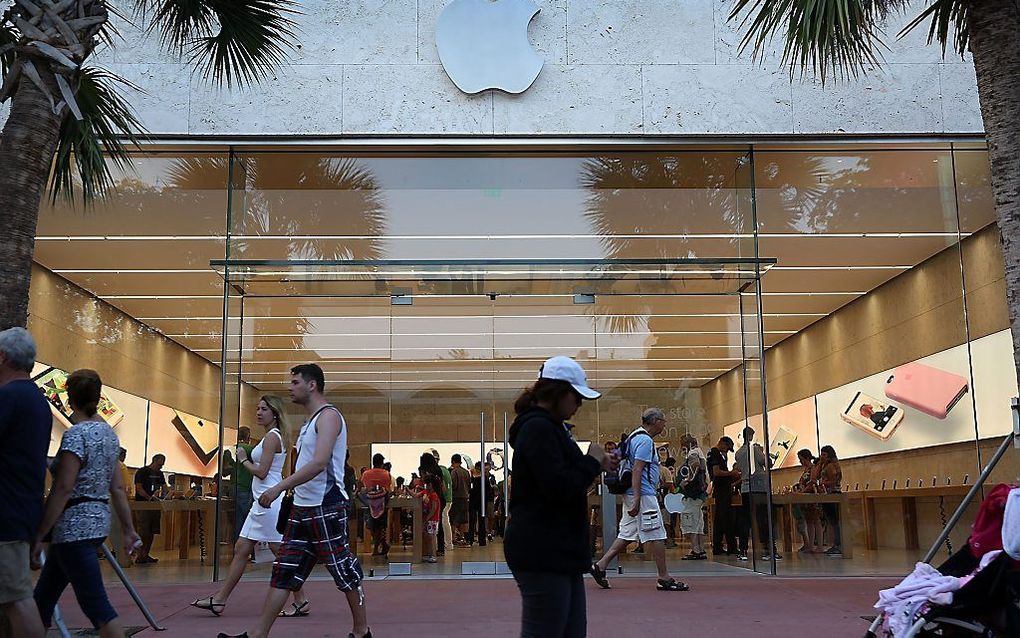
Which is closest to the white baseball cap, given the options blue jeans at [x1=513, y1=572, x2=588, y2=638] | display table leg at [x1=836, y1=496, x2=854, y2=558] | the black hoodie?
the black hoodie

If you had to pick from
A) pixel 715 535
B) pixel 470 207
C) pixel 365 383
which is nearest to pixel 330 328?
pixel 365 383

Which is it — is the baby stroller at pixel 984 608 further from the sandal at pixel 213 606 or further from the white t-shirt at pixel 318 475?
the sandal at pixel 213 606

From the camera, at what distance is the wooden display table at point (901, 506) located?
39.3 ft

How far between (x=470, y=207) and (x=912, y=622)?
7599 millimetres

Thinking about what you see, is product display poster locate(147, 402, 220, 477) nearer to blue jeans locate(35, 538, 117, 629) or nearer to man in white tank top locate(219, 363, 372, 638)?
man in white tank top locate(219, 363, 372, 638)

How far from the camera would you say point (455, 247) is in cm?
1181

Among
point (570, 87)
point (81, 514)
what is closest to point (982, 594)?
point (81, 514)

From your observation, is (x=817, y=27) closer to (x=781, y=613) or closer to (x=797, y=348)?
(x=781, y=613)

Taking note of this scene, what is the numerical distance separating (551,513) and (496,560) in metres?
7.31

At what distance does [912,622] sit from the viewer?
5.25 metres

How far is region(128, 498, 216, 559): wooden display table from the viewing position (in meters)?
11.0

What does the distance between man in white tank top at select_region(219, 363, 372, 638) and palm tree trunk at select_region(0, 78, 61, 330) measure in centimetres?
181

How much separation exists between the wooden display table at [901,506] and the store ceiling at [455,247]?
7.81 feet

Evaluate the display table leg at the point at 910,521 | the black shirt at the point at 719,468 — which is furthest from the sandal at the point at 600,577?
the display table leg at the point at 910,521
